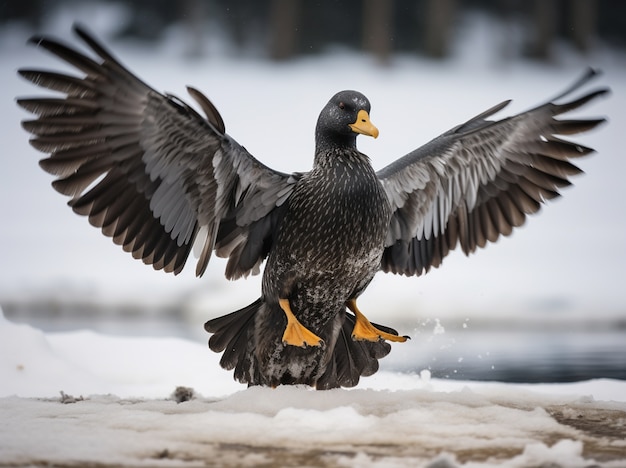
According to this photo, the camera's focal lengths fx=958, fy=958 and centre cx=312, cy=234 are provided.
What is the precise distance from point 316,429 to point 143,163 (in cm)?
131

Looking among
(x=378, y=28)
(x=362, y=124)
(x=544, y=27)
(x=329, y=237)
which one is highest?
(x=544, y=27)

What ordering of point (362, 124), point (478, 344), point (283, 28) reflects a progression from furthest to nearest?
point (283, 28)
point (478, 344)
point (362, 124)

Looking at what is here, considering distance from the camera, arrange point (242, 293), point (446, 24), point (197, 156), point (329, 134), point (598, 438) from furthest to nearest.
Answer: point (446, 24) → point (242, 293) → point (329, 134) → point (197, 156) → point (598, 438)

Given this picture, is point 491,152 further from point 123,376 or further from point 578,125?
point 123,376

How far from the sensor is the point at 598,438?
3.12 metres

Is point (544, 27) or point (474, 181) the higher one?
point (544, 27)

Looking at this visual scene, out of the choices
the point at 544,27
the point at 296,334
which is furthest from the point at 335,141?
the point at 544,27

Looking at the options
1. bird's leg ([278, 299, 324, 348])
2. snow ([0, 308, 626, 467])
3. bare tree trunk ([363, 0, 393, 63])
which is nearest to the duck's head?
bird's leg ([278, 299, 324, 348])

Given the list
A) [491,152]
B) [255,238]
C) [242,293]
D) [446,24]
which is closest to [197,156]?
[255,238]

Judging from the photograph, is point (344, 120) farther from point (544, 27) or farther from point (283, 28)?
point (544, 27)

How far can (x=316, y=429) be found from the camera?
10.0 ft

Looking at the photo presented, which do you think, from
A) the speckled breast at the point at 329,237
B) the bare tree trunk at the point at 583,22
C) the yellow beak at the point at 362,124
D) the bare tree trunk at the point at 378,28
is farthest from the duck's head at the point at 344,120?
the bare tree trunk at the point at 583,22

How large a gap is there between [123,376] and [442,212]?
190 centimetres

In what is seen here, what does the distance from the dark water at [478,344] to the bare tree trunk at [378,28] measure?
4900 mm
